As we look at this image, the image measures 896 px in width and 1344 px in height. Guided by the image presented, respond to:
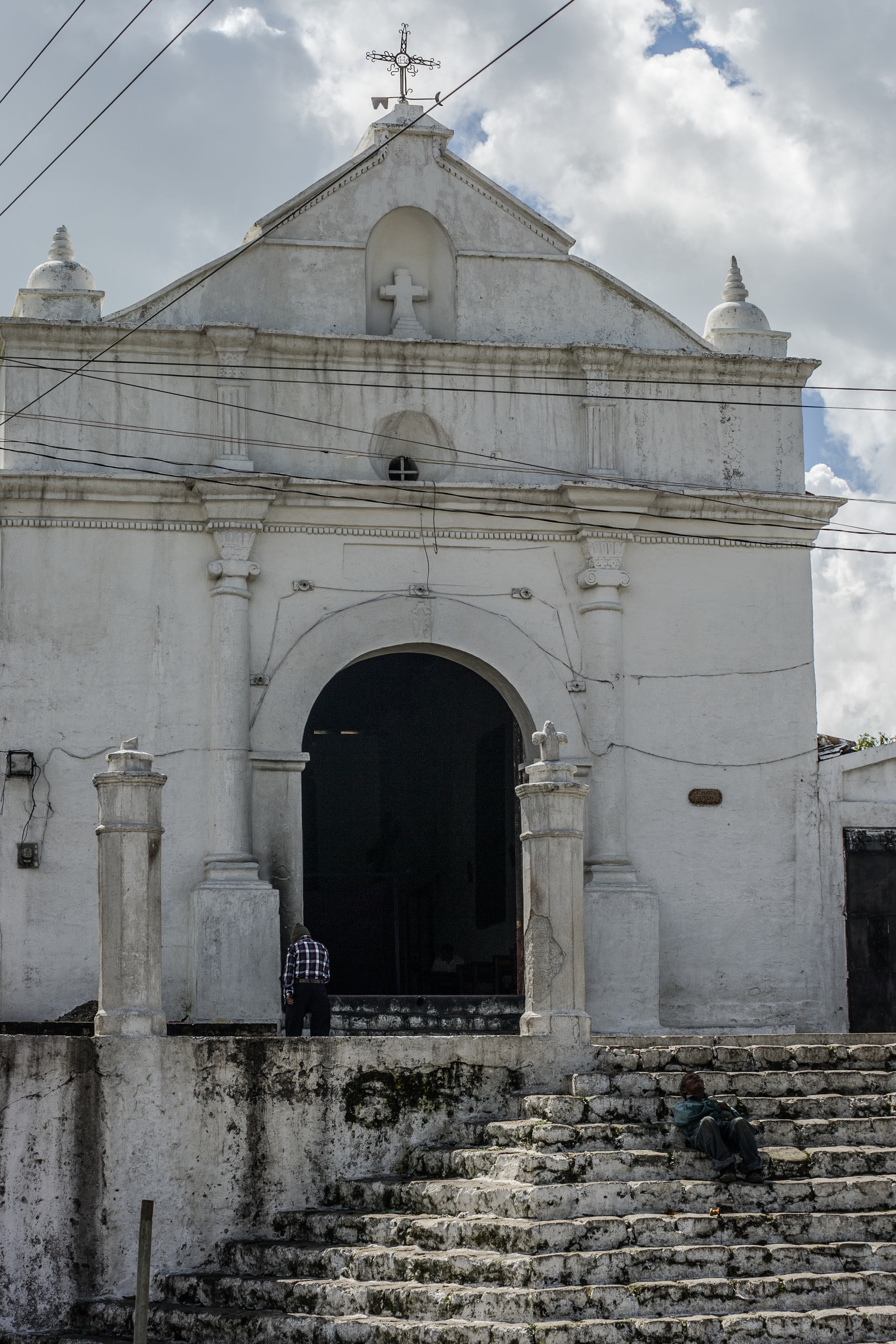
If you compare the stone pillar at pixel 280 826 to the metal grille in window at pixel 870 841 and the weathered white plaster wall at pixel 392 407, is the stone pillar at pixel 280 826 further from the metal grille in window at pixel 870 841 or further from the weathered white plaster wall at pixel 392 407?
the metal grille in window at pixel 870 841

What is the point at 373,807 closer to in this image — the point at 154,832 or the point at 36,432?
the point at 36,432

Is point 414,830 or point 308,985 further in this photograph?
point 414,830

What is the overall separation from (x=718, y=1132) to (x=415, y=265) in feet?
34.8

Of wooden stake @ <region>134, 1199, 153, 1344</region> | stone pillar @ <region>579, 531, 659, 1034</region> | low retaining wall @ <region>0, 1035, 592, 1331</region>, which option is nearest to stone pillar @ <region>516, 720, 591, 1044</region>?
low retaining wall @ <region>0, 1035, 592, 1331</region>

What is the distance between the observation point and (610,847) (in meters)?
17.7

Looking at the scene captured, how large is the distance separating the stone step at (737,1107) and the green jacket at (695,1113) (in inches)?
8.2

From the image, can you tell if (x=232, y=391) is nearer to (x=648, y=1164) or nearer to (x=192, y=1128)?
(x=192, y=1128)

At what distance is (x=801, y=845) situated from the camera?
60.1 feet

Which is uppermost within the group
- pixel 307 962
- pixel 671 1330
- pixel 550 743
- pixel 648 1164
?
pixel 550 743

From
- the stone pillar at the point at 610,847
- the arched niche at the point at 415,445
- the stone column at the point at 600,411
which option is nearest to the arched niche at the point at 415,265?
the arched niche at the point at 415,445

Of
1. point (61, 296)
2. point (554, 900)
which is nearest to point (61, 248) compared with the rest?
point (61, 296)

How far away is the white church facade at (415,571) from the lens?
1709cm

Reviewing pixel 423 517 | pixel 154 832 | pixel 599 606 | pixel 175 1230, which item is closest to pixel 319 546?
pixel 423 517

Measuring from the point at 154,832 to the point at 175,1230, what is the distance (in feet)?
9.24
